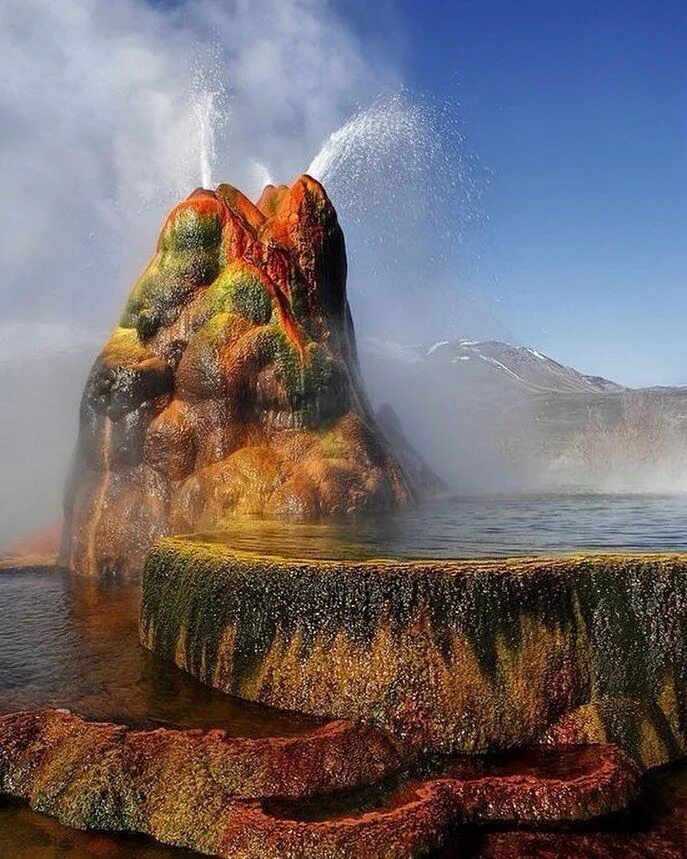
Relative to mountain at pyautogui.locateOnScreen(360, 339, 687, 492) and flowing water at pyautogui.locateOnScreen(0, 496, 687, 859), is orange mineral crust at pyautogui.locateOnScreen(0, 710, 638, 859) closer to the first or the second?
flowing water at pyautogui.locateOnScreen(0, 496, 687, 859)

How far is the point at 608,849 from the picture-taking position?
5.26m

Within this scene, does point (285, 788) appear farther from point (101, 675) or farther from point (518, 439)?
point (518, 439)

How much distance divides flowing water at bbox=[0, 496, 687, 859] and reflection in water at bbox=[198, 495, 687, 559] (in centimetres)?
3

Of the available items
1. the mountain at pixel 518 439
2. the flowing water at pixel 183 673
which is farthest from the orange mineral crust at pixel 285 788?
the mountain at pixel 518 439

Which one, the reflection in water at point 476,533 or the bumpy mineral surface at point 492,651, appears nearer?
the bumpy mineral surface at point 492,651

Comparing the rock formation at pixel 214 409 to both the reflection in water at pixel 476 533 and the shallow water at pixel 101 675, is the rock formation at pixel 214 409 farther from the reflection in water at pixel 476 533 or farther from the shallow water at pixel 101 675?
the shallow water at pixel 101 675

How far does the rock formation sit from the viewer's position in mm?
14281

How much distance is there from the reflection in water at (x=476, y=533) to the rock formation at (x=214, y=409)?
4.74 feet

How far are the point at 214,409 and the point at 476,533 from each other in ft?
20.8

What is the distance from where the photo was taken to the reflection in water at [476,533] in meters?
8.99

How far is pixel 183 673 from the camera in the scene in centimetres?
860

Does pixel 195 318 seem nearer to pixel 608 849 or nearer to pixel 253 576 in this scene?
pixel 253 576

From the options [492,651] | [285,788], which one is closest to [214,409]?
[492,651]

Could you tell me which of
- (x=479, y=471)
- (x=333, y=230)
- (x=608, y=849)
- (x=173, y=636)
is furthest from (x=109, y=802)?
(x=479, y=471)
